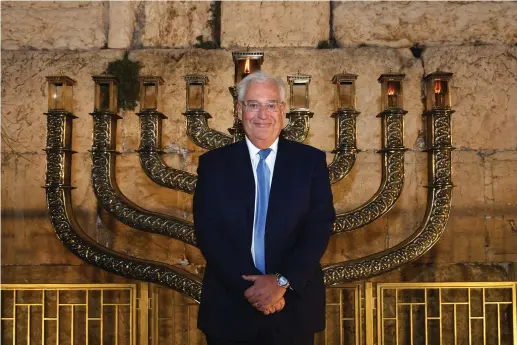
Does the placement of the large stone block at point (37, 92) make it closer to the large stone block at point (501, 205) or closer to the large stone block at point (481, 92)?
the large stone block at point (481, 92)

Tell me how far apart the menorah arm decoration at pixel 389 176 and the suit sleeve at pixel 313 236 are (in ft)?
3.12

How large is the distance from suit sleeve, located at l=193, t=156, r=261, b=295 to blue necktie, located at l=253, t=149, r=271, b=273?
0.16 feet

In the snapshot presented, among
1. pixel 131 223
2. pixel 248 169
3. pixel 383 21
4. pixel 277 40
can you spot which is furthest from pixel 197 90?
pixel 248 169

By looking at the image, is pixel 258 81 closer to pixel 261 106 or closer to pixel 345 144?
pixel 261 106

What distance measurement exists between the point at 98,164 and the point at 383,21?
1.75 meters

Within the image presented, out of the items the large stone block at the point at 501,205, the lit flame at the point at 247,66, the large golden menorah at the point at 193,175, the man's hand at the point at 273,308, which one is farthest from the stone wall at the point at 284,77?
the man's hand at the point at 273,308

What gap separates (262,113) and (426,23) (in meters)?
1.82

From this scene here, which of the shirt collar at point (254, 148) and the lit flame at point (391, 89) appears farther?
the lit flame at point (391, 89)

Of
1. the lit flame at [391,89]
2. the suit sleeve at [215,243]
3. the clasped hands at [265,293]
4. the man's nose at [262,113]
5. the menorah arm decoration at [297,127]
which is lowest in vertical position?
the clasped hands at [265,293]

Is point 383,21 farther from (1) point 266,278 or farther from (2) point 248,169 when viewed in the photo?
(1) point 266,278

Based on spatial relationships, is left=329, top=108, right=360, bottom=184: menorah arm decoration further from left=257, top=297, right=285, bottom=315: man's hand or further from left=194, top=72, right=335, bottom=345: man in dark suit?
left=257, top=297, right=285, bottom=315: man's hand

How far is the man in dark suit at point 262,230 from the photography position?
60.4 inches

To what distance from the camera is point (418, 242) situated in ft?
8.43

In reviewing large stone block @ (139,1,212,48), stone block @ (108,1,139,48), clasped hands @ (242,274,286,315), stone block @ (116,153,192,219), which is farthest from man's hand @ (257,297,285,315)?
stone block @ (108,1,139,48)
